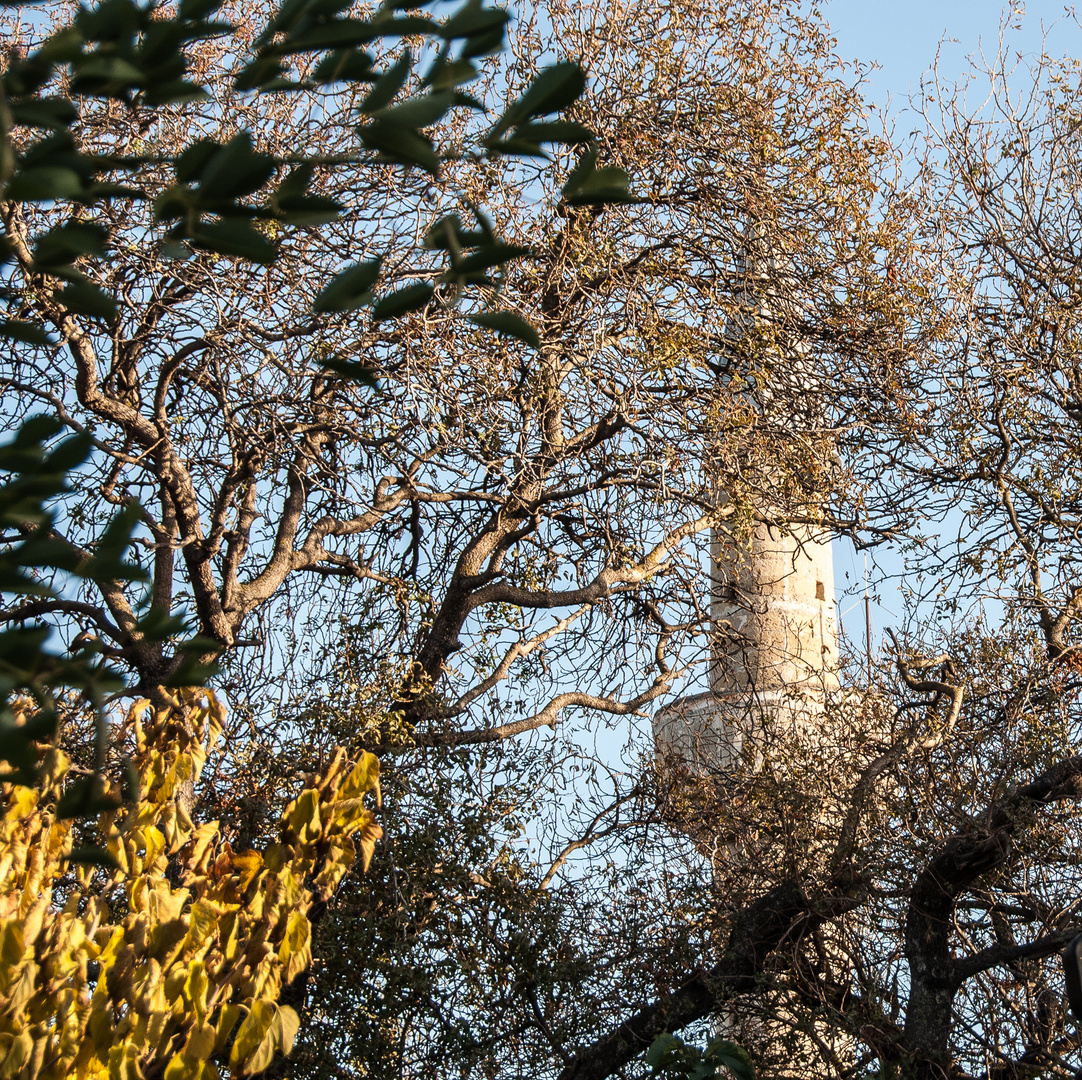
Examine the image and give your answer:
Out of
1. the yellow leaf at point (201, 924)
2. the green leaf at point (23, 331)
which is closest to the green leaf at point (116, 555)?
the green leaf at point (23, 331)

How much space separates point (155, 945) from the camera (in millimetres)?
3314

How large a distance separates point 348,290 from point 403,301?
0.12 meters

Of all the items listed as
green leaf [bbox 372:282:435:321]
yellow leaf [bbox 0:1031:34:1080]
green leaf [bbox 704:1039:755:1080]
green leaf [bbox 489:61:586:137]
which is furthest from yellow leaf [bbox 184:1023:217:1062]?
green leaf [bbox 704:1039:755:1080]

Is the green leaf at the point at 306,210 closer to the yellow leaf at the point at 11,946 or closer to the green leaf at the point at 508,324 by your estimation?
the green leaf at the point at 508,324

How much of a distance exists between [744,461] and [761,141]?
2.22 m

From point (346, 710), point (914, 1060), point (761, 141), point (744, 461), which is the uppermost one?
point (761, 141)

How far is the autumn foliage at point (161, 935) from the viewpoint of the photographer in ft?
10.3

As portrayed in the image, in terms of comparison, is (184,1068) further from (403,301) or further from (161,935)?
(403,301)

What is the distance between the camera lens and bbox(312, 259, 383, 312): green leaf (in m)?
1.40

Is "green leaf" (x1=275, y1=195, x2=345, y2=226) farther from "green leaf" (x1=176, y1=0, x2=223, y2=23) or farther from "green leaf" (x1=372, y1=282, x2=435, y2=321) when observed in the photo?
"green leaf" (x1=176, y1=0, x2=223, y2=23)

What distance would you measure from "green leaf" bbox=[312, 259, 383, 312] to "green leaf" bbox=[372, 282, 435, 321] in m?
0.09

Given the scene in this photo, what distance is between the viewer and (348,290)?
1.41 m

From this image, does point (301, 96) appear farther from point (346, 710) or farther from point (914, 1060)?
point (914, 1060)

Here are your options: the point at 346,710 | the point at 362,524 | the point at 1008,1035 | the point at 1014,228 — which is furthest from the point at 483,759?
the point at 1014,228
